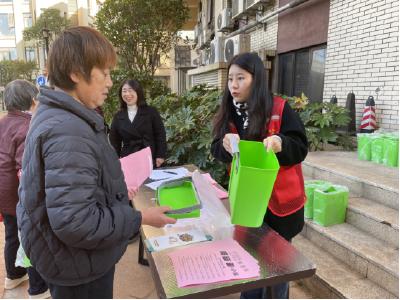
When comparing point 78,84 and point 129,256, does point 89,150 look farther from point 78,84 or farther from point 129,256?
point 129,256

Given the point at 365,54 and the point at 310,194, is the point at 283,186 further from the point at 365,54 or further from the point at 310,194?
the point at 365,54

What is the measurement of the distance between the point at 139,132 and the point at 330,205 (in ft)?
6.84

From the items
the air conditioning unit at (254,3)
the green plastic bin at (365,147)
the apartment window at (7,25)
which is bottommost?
the green plastic bin at (365,147)

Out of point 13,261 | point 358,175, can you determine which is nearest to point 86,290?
point 13,261

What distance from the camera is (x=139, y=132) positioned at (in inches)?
143

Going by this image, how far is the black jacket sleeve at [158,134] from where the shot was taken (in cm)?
371

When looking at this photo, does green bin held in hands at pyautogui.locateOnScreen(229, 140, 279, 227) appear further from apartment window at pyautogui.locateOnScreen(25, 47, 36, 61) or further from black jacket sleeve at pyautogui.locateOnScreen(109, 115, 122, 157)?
apartment window at pyautogui.locateOnScreen(25, 47, 36, 61)

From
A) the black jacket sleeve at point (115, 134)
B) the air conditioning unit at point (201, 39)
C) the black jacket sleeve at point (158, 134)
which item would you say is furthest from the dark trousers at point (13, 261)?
the air conditioning unit at point (201, 39)

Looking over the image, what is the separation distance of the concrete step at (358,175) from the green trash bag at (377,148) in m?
0.11

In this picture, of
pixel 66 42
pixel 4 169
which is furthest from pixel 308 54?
pixel 66 42

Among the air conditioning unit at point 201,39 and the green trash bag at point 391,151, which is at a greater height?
the air conditioning unit at point 201,39

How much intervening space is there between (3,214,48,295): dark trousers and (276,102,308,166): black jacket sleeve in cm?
202

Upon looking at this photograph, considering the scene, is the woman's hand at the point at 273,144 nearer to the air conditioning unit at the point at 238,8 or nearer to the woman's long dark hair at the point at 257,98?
the woman's long dark hair at the point at 257,98

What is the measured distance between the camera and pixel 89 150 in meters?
1.04
